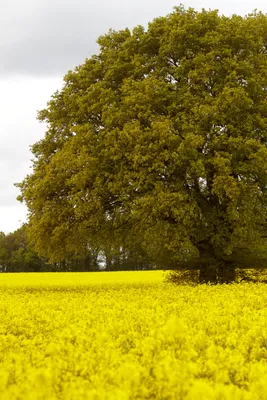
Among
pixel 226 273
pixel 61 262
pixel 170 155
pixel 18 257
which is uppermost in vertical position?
pixel 170 155

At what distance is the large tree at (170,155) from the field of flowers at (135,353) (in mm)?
8153

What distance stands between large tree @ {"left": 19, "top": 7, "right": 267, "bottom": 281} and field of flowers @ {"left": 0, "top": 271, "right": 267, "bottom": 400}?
8.15m

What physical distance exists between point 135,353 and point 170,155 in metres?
14.8

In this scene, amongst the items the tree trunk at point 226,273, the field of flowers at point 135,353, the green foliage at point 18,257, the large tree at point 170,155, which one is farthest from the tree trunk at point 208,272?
the green foliage at point 18,257

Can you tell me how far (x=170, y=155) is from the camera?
2211cm

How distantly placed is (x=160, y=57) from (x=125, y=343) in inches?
732

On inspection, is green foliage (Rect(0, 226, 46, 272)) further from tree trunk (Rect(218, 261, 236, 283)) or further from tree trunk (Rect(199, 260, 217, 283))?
tree trunk (Rect(218, 261, 236, 283))

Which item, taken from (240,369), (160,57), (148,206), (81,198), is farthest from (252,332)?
(160,57)

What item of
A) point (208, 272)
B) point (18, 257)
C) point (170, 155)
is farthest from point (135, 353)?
point (18, 257)

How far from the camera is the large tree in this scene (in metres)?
22.2

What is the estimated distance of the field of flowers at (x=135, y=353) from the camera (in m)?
5.45

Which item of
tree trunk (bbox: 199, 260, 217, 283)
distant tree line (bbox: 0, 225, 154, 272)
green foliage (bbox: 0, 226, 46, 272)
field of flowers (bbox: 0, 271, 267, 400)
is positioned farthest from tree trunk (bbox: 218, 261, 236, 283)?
green foliage (bbox: 0, 226, 46, 272)

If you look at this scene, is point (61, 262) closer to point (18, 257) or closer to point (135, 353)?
point (18, 257)

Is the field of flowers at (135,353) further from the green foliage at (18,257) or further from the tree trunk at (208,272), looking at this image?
the green foliage at (18,257)
